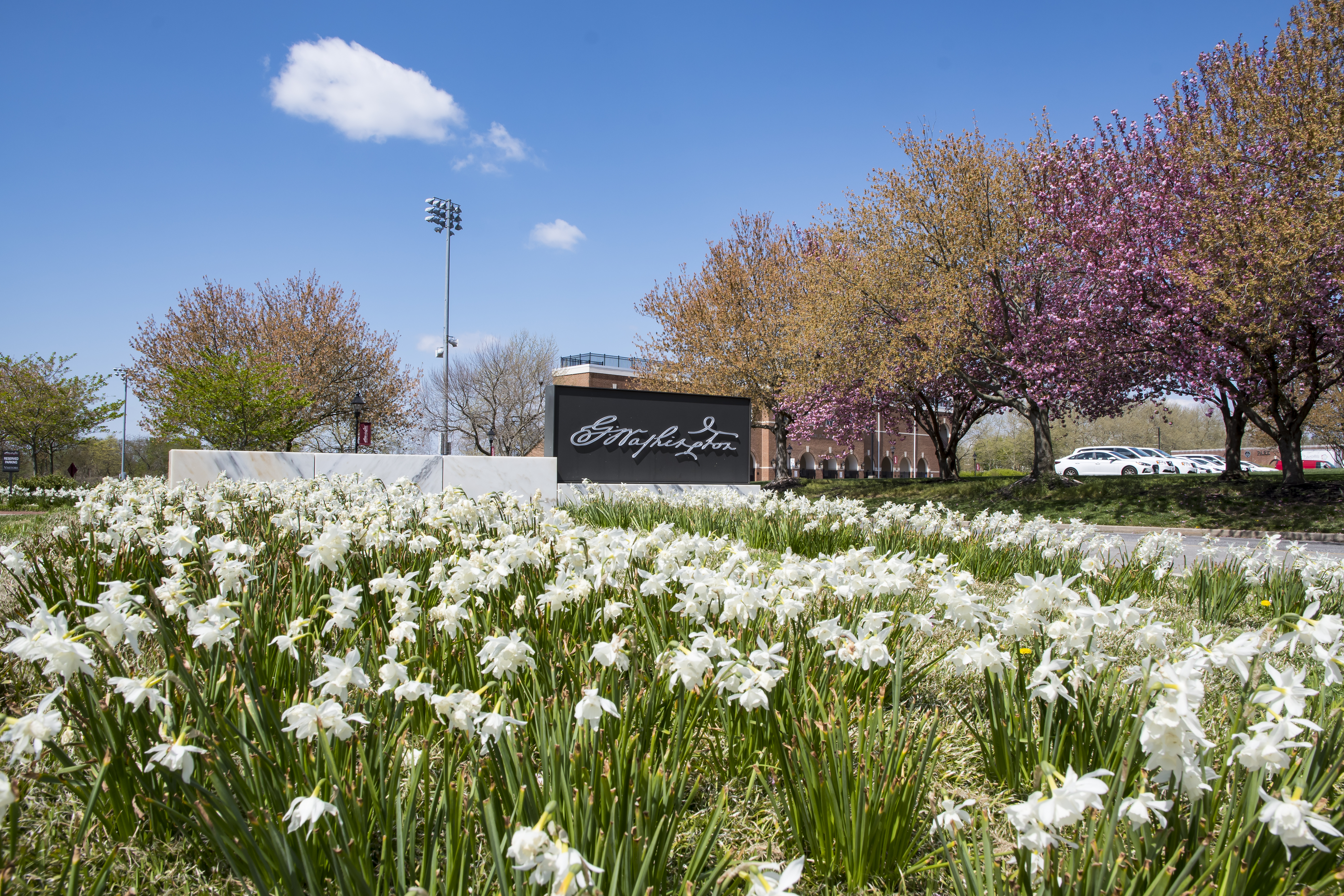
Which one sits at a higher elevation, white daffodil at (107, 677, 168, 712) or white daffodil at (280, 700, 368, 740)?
white daffodil at (107, 677, 168, 712)

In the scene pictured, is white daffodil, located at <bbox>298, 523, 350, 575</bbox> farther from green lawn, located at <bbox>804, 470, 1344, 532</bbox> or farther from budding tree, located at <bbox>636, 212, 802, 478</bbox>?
budding tree, located at <bbox>636, 212, 802, 478</bbox>

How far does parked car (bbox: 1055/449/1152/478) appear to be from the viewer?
4122 cm

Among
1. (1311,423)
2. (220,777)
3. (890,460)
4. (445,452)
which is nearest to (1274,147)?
(220,777)

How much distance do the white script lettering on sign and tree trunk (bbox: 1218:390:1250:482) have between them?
44.7 feet

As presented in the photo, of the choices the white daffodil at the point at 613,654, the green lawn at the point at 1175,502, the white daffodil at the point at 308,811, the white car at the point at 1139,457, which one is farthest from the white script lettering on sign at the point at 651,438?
the white car at the point at 1139,457

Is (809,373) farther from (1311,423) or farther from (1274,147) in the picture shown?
(1311,423)

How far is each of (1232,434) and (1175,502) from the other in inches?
251

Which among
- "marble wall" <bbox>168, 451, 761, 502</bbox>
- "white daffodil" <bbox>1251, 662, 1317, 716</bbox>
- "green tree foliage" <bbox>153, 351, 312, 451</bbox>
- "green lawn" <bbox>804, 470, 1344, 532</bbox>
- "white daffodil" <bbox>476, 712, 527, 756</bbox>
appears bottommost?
"green lawn" <bbox>804, 470, 1344, 532</bbox>

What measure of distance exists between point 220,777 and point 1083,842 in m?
2.15

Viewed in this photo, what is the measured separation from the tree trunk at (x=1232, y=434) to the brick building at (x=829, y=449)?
1430 cm

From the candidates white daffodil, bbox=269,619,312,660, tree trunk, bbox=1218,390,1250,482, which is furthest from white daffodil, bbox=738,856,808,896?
tree trunk, bbox=1218,390,1250,482

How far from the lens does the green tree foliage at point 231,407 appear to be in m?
18.6

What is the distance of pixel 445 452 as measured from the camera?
122 feet

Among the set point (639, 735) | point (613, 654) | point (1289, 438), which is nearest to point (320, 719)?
point (613, 654)
